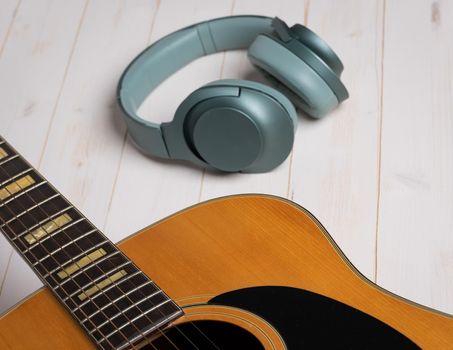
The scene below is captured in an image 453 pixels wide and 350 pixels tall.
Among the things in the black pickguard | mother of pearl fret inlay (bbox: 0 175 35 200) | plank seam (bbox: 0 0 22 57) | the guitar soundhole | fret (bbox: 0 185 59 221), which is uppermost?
plank seam (bbox: 0 0 22 57)

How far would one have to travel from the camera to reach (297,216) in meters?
0.97

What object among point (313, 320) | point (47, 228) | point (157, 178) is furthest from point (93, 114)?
point (313, 320)

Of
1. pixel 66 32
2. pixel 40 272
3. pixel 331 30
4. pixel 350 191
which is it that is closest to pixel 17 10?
pixel 66 32

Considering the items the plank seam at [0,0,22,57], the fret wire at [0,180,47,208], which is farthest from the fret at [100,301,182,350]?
→ the plank seam at [0,0,22,57]

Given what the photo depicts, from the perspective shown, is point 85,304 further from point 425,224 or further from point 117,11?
point 117,11

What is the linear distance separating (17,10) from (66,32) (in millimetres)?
157

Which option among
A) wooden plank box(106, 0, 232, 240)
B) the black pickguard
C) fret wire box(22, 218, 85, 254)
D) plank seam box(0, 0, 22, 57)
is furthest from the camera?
plank seam box(0, 0, 22, 57)

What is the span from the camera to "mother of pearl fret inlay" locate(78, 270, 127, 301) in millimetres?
900

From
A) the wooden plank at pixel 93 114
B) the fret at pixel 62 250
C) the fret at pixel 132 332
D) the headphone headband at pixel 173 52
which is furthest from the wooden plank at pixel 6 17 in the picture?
the fret at pixel 132 332

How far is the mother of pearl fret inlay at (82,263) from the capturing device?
92 cm

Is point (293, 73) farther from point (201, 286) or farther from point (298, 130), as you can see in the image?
point (201, 286)

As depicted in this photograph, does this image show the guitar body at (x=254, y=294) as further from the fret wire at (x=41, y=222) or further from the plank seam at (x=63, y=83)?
the plank seam at (x=63, y=83)

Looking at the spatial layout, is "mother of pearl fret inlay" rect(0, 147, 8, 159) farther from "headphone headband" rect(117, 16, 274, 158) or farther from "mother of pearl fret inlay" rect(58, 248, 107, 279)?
"headphone headband" rect(117, 16, 274, 158)

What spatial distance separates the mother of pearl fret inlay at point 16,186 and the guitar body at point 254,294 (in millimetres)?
144
